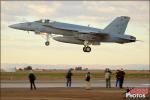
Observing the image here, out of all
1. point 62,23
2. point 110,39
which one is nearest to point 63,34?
point 62,23

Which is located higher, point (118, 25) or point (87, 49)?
point (118, 25)

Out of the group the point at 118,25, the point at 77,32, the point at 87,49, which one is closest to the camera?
the point at 87,49

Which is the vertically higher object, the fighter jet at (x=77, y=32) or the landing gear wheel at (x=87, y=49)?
the fighter jet at (x=77, y=32)

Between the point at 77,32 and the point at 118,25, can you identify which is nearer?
the point at 77,32

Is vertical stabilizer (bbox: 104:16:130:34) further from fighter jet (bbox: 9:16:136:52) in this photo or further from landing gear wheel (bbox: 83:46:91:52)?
landing gear wheel (bbox: 83:46:91:52)

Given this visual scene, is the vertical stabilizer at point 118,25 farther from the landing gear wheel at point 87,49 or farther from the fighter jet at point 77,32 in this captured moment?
the landing gear wheel at point 87,49

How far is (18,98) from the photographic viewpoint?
104 ft

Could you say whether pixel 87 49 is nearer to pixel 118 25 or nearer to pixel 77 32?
pixel 77 32

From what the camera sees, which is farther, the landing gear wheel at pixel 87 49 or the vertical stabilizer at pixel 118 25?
the vertical stabilizer at pixel 118 25

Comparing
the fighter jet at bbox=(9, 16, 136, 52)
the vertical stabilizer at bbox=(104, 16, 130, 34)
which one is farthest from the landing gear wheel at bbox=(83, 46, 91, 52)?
the vertical stabilizer at bbox=(104, 16, 130, 34)

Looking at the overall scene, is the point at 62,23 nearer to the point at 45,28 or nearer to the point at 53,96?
the point at 45,28

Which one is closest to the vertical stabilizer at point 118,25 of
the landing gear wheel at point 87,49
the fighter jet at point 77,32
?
the fighter jet at point 77,32

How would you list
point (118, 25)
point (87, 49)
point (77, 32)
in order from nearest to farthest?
point (87, 49)
point (77, 32)
point (118, 25)

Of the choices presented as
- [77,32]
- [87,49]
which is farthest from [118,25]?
[87,49]
